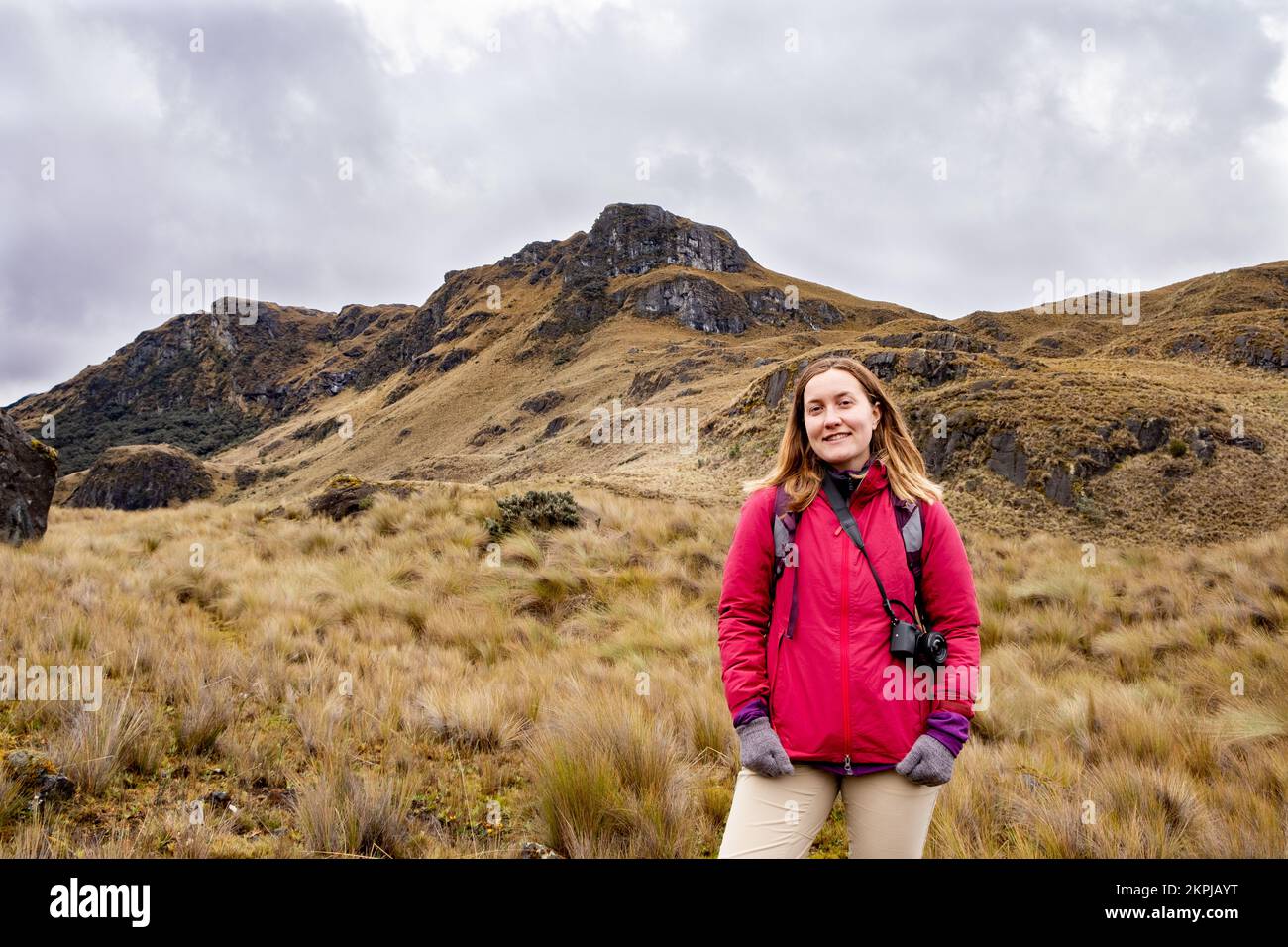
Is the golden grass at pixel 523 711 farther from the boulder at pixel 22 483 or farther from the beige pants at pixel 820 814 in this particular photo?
the beige pants at pixel 820 814

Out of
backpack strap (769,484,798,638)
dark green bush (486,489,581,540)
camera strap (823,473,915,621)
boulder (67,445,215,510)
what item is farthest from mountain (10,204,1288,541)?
backpack strap (769,484,798,638)

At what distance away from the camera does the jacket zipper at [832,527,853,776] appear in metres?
2.03

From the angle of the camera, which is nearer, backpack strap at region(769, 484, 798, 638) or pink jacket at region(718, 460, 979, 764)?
pink jacket at region(718, 460, 979, 764)

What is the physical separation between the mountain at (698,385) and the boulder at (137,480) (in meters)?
8.34

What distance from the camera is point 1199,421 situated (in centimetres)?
1634

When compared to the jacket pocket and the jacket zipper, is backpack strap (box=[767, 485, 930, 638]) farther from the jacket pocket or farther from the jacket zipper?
the jacket zipper

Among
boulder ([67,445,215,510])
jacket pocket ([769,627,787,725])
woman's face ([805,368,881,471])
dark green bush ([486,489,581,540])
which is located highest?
boulder ([67,445,215,510])

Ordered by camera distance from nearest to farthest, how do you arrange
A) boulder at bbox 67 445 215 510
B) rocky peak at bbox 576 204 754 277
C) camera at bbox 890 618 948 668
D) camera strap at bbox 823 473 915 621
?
camera at bbox 890 618 948 668
camera strap at bbox 823 473 915 621
boulder at bbox 67 445 215 510
rocky peak at bbox 576 204 754 277

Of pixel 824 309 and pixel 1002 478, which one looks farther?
pixel 824 309

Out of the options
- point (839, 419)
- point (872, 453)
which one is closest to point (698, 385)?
point (872, 453)
